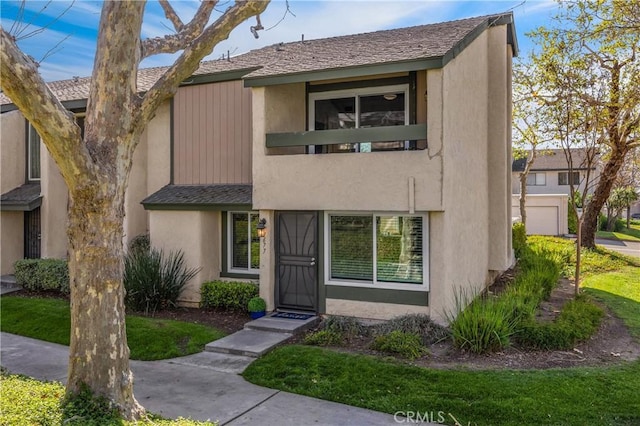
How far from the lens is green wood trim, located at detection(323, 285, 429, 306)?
1009 cm

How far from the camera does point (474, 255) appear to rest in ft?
39.0

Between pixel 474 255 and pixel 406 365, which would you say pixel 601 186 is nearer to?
pixel 474 255

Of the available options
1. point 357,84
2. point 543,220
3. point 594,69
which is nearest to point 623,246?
point 543,220

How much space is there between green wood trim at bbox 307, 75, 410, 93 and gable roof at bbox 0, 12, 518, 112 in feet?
2.38

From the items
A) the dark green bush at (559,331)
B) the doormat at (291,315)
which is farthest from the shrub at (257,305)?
the dark green bush at (559,331)

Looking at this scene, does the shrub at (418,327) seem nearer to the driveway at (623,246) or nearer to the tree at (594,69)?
the tree at (594,69)

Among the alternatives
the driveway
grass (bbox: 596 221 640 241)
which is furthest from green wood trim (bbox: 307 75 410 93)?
grass (bbox: 596 221 640 241)

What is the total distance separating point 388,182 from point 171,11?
5.23m

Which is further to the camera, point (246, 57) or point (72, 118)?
point (246, 57)

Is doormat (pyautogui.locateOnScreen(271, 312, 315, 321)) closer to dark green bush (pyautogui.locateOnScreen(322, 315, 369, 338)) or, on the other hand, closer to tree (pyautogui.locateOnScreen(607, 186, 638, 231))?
dark green bush (pyautogui.locateOnScreen(322, 315, 369, 338))

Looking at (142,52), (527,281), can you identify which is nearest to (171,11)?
(142,52)

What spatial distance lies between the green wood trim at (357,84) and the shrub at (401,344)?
6.00 meters

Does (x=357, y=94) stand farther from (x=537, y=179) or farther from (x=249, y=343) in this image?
(x=537, y=179)

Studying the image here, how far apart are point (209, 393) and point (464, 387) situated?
372 centimetres
